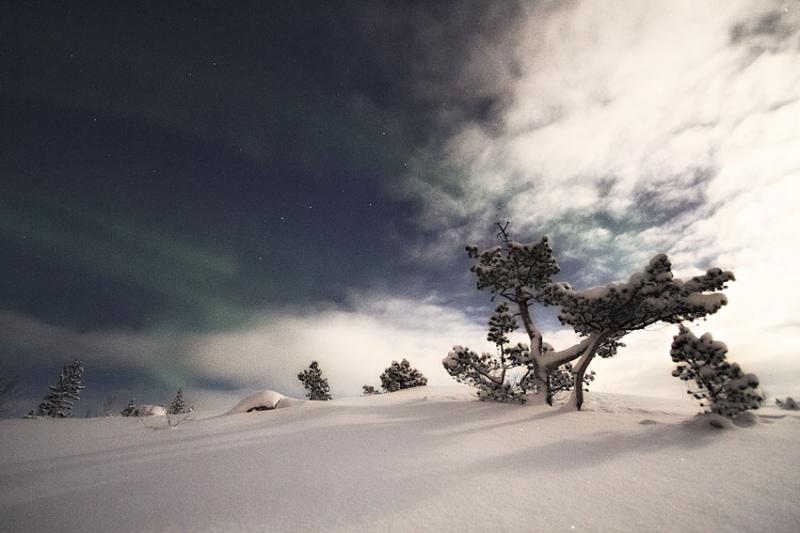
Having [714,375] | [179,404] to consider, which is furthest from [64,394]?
[714,375]

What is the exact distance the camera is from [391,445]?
7.22 meters

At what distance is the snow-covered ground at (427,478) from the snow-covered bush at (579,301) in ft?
9.12

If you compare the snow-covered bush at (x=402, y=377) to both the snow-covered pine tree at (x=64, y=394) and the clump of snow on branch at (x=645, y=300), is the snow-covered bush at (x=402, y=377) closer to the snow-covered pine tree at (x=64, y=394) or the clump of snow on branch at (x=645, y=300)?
the clump of snow on branch at (x=645, y=300)

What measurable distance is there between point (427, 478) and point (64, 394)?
56.1 m

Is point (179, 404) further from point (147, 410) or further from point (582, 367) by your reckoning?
point (582, 367)

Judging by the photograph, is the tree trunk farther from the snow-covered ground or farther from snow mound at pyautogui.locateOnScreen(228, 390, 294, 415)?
snow mound at pyautogui.locateOnScreen(228, 390, 294, 415)

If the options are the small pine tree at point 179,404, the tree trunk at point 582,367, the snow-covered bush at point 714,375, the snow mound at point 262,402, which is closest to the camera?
the snow-covered bush at point 714,375

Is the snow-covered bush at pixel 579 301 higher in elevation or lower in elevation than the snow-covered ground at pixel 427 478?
higher

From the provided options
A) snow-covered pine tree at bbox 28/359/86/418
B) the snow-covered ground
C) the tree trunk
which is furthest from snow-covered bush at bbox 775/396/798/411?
snow-covered pine tree at bbox 28/359/86/418

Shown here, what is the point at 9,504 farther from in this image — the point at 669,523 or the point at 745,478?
the point at 745,478

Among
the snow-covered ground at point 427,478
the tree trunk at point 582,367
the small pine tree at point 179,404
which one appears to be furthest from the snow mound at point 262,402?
the small pine tree at point 179,404

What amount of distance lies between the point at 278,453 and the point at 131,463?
3.01 meters

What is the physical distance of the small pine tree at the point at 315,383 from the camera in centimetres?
4228

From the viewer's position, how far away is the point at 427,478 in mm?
5266
